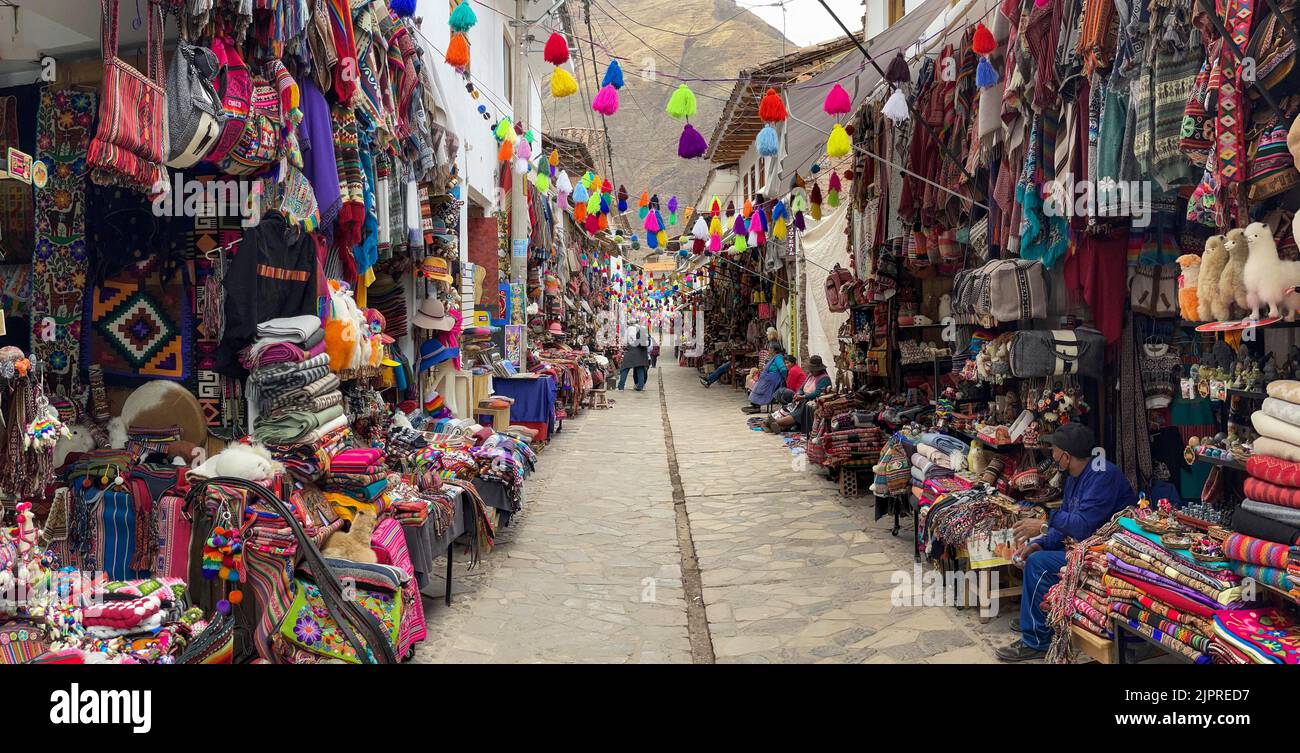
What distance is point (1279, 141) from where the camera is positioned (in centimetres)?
355

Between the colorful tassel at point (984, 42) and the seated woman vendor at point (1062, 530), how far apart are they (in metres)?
2.48

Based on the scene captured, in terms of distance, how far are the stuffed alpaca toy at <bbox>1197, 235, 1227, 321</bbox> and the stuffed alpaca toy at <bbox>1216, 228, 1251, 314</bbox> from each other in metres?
0.04

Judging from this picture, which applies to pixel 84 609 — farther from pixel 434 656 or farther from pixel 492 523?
pixel 492 523

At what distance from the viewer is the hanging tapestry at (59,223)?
4445mm

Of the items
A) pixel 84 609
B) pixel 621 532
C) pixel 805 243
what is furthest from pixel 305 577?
pixel 805 243

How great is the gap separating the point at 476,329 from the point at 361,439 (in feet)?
14.3

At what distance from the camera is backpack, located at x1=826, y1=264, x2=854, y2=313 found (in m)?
11.0

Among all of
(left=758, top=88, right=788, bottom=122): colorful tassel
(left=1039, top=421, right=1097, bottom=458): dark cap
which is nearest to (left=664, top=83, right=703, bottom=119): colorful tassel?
(left=758, top=88, right=788, bottom=122): colorful tassel

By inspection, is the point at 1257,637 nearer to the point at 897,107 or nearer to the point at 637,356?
the point at 897,107

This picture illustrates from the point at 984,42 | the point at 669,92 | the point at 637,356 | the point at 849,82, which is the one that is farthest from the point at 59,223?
the point at 669,92

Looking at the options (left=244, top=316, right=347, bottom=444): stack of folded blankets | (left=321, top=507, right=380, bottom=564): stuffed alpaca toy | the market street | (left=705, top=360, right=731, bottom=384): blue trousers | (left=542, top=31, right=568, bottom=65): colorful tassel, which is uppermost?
(left=542, top=31, right=568, bottom=65): colorful tassel

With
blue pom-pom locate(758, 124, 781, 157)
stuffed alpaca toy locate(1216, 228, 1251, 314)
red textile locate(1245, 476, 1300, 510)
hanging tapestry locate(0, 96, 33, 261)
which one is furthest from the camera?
blue pom-pom locate(758, 124, 781, 157)

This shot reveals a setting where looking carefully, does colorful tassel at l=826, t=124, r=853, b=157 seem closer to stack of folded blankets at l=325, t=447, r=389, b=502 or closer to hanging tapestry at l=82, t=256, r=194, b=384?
stack of folded blankets at l=325, t=447, r=389, b=502

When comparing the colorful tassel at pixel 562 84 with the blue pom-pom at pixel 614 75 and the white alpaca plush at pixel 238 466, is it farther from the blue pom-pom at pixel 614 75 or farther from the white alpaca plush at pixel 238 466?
the white alpaca plush at pixel 238 466
